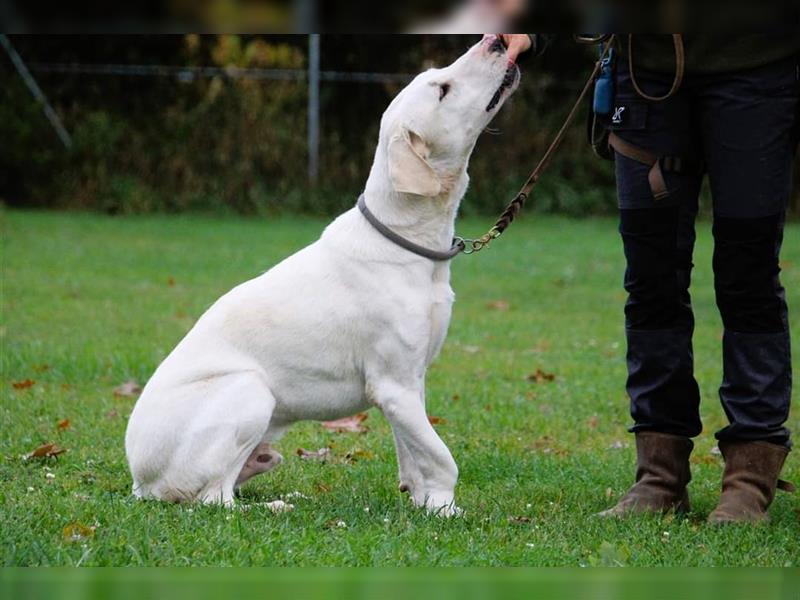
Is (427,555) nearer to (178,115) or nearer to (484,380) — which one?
(484,380)

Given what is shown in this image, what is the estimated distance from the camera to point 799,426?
6.29m

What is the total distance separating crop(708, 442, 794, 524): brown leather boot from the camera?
167 inches

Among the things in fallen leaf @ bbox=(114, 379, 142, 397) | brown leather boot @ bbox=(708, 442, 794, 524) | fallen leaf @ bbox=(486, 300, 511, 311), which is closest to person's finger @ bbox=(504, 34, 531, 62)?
brown leather boot @ bbox=(708, 442, 794, 524)

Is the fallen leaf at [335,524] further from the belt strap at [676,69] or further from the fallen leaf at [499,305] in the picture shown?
the fallen leaf at [499,305]

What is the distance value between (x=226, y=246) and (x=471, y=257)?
3.22m

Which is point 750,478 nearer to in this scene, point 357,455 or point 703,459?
point 703,459

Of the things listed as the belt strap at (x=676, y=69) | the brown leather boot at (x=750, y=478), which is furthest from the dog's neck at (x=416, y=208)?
the brown leather boot at (x=750, y=478)

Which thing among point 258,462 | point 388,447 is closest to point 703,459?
point 388,447

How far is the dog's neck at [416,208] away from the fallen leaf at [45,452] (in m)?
1.85

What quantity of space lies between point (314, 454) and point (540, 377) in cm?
262

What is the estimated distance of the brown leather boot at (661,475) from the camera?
441 cm

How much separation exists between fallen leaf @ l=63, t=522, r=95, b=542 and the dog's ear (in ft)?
5.22

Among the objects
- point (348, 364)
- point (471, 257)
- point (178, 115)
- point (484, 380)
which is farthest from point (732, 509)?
point (178, 115)

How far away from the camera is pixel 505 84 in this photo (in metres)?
4.40
